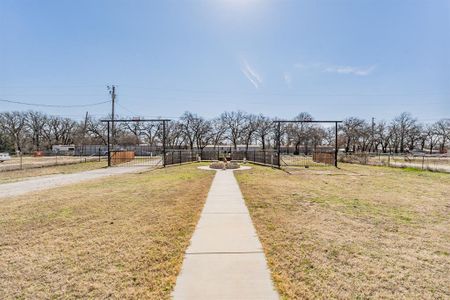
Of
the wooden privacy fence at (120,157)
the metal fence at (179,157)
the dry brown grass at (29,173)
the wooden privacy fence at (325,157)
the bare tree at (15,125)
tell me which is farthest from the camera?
the bare tree at (15,125)

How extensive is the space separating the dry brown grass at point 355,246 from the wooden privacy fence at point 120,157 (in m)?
19.6

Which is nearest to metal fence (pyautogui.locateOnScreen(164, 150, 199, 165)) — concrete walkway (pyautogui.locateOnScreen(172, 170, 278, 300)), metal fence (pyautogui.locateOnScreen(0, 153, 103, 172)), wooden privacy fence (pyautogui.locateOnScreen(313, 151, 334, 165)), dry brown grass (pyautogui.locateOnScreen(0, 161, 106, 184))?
dry brown grass (pyautogui.locateOnScreen(0, 161, 106, 184))

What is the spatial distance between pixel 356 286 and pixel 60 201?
24.5 feet

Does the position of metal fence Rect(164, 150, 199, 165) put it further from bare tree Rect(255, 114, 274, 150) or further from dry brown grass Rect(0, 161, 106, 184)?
bare tree Rect(255, 114, 274, 150)

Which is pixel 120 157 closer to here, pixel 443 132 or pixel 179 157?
pixel 179 157

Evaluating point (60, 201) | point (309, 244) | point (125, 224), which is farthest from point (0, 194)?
point (309, 244)

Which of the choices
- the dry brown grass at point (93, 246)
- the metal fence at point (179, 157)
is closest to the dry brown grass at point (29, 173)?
the metal fence at point (179, 157)

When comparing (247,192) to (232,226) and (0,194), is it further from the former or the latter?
(0,194)

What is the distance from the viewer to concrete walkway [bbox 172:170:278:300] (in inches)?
104

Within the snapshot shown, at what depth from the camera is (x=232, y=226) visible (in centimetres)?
484

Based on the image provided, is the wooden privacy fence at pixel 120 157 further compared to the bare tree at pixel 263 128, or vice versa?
the bare tree at pixel 263 128

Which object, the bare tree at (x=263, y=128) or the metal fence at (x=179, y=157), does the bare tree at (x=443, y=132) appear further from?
the metal fence at (x=179, y=157)

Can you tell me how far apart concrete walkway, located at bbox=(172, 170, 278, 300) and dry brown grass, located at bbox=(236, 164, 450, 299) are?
0.66 feet

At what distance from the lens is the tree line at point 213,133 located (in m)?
67.2
